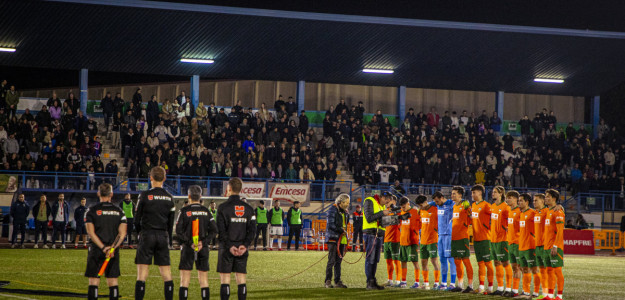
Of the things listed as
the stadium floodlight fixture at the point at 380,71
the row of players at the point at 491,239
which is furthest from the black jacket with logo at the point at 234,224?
the stadium floodlight fixture at the point at 380,71

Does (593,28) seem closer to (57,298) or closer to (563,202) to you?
(563,202)

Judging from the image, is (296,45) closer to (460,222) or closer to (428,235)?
(428,235)

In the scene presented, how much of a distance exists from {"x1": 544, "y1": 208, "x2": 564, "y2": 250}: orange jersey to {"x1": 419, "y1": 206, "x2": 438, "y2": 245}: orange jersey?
2.98m

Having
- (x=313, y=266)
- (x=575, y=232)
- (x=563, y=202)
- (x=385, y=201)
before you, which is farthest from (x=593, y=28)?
(x=385, y=201)

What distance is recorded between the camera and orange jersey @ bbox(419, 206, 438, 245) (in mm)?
17422

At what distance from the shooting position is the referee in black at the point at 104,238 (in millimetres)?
11669

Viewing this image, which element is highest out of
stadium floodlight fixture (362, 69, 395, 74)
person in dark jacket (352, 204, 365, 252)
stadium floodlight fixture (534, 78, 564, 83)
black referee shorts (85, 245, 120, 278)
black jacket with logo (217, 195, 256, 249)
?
stadium floodlight fixture (534, 78, 564, 83)

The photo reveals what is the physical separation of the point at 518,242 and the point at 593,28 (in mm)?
29100

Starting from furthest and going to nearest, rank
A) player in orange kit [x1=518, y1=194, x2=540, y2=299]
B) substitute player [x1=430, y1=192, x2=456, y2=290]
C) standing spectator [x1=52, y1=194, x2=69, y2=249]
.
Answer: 1. standing spectator [x1=52, y1=194, x2=69, y2=249]
2. substitute player [x1=430, y1=192, x2=456, y2=290]
3. player in orange kit [x1=518, y1=194, x2=540, y2=299]

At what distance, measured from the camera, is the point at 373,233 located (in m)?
16.7

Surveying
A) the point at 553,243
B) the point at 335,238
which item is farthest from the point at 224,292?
the point at 553,243

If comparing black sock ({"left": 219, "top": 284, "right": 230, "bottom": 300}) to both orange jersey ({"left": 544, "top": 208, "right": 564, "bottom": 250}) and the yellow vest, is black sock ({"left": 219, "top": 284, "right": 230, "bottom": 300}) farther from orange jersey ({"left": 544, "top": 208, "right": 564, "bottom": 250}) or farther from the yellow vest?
orange jersey ({"left": 544, "top": 208, "right": 564, "bottom": 250})

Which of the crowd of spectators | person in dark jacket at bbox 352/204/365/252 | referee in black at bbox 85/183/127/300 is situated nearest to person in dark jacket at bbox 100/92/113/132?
the crowd of spectators

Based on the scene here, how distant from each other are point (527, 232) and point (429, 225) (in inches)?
102
